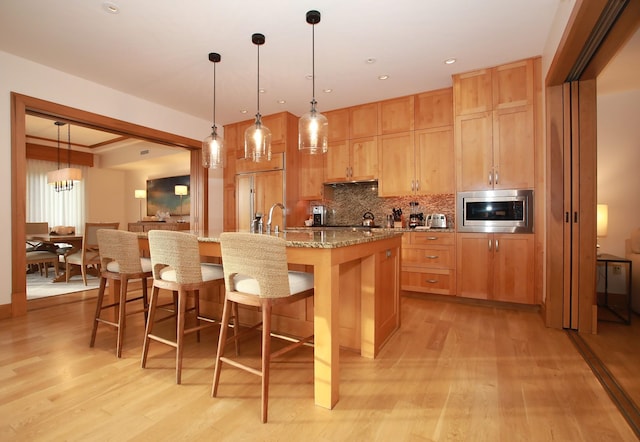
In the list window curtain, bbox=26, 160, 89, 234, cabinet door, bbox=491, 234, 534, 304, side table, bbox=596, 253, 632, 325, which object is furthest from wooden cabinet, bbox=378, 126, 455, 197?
window curtain, bbox=26, 160, 89, 234

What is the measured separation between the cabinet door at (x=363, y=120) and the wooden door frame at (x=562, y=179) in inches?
80.8

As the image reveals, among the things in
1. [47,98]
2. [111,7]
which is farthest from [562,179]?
[47,98]

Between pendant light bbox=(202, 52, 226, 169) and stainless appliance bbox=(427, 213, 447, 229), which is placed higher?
pendant light bbox=(202, 52, 226, 169)

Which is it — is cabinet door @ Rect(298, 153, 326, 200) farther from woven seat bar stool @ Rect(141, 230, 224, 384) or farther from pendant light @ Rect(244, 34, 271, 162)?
woven seat bar stool @ Rect(141, 230, 224, 384)

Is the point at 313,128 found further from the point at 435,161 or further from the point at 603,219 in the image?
the point at 603,219

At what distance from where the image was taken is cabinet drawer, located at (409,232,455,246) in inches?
138

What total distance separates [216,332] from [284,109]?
3382mm

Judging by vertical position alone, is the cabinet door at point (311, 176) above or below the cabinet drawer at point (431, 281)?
above

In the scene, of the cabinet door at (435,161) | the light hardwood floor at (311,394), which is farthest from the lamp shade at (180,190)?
the cabinet door at (435,161)

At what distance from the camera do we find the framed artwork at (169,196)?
7238 mm

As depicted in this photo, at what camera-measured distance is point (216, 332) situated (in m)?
2.56

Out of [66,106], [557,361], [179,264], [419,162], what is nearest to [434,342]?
[557,361]

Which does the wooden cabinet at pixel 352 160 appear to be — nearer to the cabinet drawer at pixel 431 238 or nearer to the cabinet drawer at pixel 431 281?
the cabinet drawer at pixel 431 238

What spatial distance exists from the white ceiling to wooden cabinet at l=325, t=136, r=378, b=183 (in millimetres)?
784
